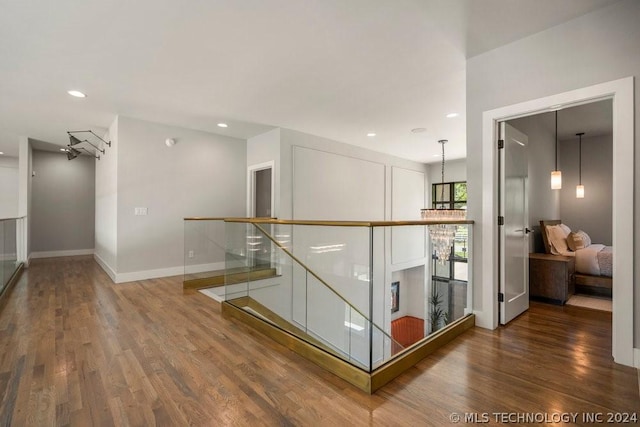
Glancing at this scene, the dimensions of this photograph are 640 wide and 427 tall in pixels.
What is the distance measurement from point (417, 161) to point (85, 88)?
7.82 m

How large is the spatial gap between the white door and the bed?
3.75 ft

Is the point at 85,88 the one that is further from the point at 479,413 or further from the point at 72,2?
the point at 479,413

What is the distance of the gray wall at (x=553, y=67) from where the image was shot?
2121 millimetres

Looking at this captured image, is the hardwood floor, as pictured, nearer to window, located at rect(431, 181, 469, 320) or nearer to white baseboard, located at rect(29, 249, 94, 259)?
window, located at rect(431, 181, 469, 320)

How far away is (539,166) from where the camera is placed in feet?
14.8

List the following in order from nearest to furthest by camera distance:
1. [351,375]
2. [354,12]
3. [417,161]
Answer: [351,375]
[354,12]
[417,161]

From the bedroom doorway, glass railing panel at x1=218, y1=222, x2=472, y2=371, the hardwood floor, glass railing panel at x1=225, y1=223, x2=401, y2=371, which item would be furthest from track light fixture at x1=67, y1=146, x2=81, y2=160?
the bedroom doorway

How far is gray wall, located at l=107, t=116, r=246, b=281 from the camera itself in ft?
16.0

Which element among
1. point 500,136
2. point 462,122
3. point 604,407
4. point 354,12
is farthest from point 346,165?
point 604,407

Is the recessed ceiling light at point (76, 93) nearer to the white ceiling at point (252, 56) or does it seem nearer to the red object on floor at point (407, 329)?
the white ceiling at point (252, 56)

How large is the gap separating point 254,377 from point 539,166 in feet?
16.1

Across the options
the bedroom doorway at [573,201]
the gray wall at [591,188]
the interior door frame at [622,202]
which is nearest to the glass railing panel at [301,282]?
the interior door frame at [622,202]

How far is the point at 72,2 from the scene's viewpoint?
2.20 metres

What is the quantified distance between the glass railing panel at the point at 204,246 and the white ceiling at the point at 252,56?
1813mm
